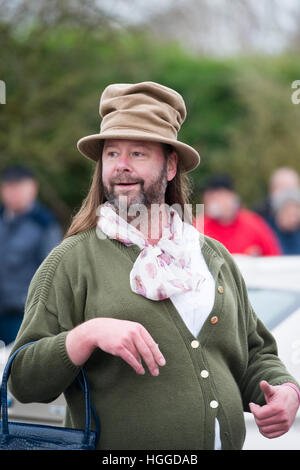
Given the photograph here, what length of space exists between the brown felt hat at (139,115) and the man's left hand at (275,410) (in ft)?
2.45

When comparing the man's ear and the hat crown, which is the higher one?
the hat crown

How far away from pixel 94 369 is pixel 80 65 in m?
7.70

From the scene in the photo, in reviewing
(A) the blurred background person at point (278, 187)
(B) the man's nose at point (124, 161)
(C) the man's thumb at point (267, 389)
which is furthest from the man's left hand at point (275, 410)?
(A) the blurred background person at point (278, 187)

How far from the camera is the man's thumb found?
1968mm

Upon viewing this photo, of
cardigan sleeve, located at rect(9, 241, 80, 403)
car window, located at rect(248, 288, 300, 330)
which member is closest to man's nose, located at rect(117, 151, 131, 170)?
cardigan sleeve, located at rect(9, 241, 80, 403)

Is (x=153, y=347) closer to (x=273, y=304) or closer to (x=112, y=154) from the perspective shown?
(x=112, y=154)

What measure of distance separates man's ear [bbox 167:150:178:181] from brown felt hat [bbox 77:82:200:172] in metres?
0.06

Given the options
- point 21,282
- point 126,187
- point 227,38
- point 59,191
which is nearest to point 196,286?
point 126,187

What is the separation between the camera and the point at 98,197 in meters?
2.16

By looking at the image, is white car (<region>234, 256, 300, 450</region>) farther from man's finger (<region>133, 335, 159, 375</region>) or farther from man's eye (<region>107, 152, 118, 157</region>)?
man's eye (<region>107, 152, 118, 157</region>)

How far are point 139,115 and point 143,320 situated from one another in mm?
581

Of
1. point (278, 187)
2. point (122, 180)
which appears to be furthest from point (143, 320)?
point (278, 187)

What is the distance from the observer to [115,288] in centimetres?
195

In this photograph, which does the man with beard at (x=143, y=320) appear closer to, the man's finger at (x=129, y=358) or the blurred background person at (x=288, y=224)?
the man's finger at (x=129, y=358)
